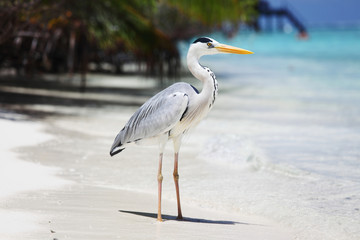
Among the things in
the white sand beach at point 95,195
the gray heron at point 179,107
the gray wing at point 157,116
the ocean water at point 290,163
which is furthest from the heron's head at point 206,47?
the ocean water at point 290,163

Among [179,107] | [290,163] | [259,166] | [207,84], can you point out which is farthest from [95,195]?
[290,163]

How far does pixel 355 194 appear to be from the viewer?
5660 millimetres

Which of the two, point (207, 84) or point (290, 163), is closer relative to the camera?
point (207, 84)

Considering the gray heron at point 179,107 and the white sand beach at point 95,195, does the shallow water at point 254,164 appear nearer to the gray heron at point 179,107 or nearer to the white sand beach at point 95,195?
the white sand beach at point 95,195

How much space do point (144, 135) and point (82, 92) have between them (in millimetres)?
10104

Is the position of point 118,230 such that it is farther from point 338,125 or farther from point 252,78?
point 252,78

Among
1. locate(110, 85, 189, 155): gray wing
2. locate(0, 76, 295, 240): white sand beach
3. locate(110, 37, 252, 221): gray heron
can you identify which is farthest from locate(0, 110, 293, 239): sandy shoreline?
locate(110, 85, 189, 155): gray wing

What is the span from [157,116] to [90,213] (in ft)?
2.73

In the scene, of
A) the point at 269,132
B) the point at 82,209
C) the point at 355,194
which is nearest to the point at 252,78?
the point at 269,132

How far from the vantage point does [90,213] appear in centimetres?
444

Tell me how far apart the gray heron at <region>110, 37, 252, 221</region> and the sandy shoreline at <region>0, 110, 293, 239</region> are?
0.93 feet

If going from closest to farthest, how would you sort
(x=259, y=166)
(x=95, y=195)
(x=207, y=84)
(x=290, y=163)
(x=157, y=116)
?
(x=207, y=84), (x=157, y=116), (x=95, y=195), (x=259, y=166), (x=290, y=163)

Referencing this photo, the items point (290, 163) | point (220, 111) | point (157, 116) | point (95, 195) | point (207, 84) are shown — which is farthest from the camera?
point (220, 111)

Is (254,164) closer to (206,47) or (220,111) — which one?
(206,47)
